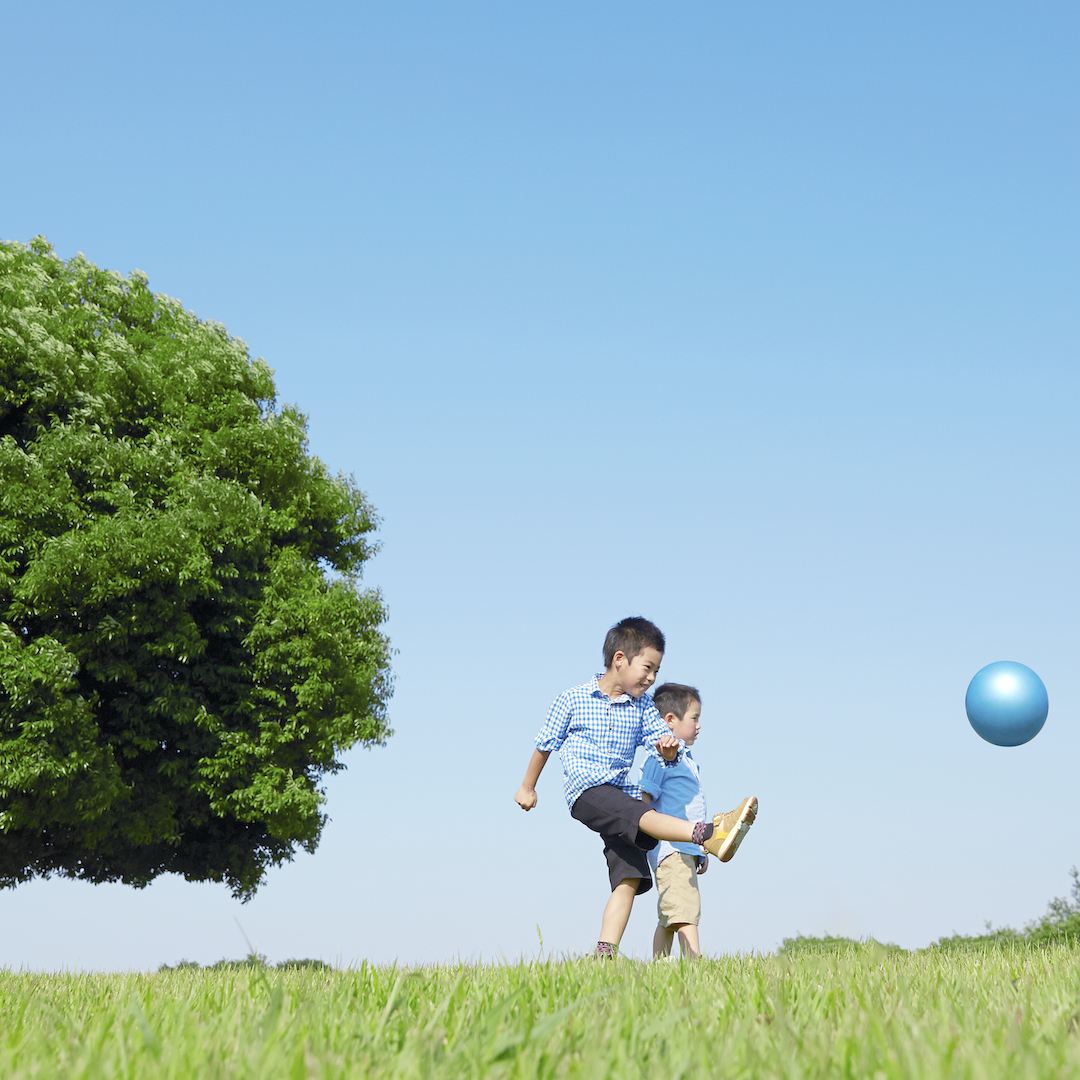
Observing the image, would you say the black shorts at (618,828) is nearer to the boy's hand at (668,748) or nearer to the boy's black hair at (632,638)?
the boy's hand at (668,748)

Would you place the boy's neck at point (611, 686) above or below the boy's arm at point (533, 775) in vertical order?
above

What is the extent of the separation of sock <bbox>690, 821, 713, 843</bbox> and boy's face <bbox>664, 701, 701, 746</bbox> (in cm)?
179

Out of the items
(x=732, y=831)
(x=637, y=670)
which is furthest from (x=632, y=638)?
(x=732, y=831)

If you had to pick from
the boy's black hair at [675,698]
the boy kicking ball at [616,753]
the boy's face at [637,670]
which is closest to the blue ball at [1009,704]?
the boy's black hair at [675,698]

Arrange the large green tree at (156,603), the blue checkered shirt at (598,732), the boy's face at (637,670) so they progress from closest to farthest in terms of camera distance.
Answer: the blue checkered shirt at (598,732) < the boy's face at (637,670) < the large green tree at (156,603)

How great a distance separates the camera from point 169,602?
14.0 meters

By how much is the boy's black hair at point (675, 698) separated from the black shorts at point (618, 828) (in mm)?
1357

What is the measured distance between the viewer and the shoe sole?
6.73 metres

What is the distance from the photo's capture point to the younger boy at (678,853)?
7.62 metres

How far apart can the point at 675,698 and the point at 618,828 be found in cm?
183

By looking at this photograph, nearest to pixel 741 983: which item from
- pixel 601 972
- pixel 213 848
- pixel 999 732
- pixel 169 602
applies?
pixel 601 972

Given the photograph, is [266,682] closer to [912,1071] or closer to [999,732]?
[999,732]

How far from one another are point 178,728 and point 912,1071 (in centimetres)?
1495

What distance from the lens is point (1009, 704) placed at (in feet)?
30.6
